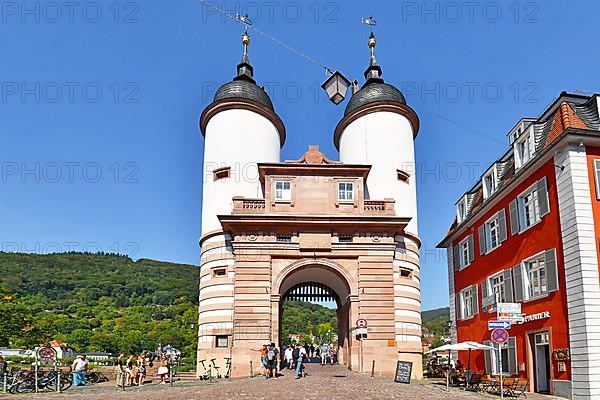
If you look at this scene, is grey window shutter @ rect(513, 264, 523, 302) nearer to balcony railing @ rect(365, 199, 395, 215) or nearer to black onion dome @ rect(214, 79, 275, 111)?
balcony railing @ rect(365, 199, 395, 215)

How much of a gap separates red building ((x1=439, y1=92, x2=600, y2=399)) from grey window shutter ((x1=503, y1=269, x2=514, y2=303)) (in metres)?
0.05

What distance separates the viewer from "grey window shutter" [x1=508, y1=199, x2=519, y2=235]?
2822cm

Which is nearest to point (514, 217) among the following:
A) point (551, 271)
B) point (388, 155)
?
point (551, 271)

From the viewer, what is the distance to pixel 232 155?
38938mm

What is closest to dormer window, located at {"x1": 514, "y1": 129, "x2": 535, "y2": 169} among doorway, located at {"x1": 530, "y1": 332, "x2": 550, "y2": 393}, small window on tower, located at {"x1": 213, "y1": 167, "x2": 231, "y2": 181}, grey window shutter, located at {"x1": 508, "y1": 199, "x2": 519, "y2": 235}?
grey window shutter, located at {"x1": 508, "y1": 199, "x2": 519, "y2": 235}

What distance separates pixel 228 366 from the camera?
108 feet

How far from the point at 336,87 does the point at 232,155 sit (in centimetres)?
2556

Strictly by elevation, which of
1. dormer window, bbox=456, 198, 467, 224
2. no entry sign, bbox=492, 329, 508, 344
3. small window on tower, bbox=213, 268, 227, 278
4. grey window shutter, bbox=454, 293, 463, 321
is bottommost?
no entry sign, bbox=492, 329, 508, 344

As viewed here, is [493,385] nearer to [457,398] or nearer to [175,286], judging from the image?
[457,398]

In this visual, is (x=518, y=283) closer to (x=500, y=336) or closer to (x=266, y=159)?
(x=500, y=336)

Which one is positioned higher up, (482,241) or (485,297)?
(482,241)

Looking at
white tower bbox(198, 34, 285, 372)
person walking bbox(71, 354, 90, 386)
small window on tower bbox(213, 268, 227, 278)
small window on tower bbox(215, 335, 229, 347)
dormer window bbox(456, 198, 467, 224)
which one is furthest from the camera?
dormer window bbox(456, 198, 467, 224)

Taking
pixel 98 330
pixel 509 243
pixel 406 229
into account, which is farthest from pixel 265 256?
pixel 98 330

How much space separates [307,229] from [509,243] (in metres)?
11.4
